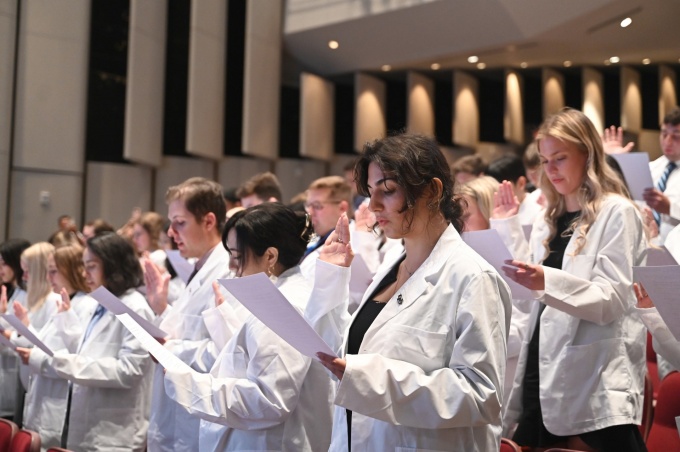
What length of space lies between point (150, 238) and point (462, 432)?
533 cm

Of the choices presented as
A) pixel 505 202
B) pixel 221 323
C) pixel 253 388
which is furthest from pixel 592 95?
pixel 253 388

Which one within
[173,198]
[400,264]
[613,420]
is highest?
[173,198]

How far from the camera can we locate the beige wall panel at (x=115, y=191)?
33.1 ft

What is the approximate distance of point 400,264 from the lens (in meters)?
2.22

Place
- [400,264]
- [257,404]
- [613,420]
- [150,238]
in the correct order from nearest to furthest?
[400,264] → [257,404] → [613,420] → [150,238]

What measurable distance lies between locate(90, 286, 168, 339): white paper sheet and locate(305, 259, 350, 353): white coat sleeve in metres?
0.84

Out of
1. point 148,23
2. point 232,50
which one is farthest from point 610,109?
point 148,23

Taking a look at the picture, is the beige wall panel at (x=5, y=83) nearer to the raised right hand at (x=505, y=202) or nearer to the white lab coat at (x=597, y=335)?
the raised right hand at (x=505, y=202)

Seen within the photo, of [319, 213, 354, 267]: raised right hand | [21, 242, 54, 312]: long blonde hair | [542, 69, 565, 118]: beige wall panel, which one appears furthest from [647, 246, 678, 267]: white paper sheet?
[542, 69, 565, 118]: beige wall panel

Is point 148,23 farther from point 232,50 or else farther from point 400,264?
point 400,264

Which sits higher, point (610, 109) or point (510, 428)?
point (610, 109)

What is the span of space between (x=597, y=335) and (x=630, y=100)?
10.6 m

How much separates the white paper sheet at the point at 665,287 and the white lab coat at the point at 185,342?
1667mm

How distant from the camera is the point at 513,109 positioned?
12602 millimetres
